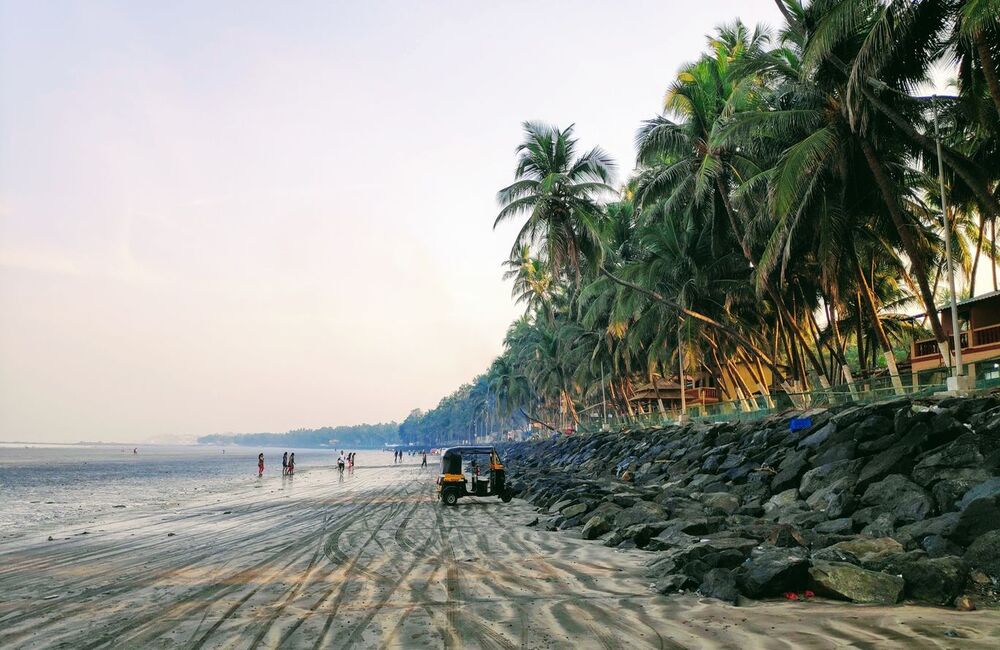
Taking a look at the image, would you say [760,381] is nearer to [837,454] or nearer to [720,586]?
[837,454]

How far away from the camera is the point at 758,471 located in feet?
51.8

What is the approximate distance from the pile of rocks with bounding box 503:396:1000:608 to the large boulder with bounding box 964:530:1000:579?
13mm

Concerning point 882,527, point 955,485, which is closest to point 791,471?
point 955,485

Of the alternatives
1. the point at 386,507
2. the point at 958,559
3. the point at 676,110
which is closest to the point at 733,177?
the point at 676,110

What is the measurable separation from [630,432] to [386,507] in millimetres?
20159

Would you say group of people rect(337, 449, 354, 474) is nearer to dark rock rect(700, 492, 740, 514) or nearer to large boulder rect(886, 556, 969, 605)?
dark rock rect(700, 492, 740, 514)

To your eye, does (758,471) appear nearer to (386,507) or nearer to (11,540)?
(386,507)

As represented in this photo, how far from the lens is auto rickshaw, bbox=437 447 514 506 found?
2114 centimetres

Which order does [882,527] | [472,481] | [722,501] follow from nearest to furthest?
[882,527] < [722,501] < [472,481]

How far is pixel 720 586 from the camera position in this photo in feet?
24.3

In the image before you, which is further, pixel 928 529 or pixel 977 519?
pixel 928 529

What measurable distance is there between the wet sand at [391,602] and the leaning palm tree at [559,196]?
710 inches

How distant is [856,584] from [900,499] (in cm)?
387

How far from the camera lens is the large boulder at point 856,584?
684cm
